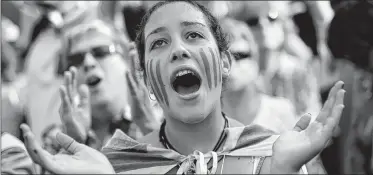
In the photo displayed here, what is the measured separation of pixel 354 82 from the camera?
520 cm

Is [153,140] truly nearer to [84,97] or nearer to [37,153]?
[37,153]

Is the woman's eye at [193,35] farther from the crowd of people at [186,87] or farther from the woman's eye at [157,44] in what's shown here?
the woman's eye at [157,44]

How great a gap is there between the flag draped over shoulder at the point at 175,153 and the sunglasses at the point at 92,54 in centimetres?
210

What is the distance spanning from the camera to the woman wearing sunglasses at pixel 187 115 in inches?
114

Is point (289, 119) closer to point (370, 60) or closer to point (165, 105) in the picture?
point (370, 60)

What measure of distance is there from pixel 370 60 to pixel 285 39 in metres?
2.28

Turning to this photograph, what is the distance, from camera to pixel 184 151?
3.00 m

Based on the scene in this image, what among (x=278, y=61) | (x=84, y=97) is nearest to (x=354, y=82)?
(x=84, y=97)

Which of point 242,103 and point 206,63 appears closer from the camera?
point 206,63

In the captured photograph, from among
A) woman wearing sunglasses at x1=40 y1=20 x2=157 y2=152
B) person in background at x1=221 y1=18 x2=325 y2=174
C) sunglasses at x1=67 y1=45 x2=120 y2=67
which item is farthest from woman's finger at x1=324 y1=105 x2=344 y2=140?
sunglasses at x1=67 y1=45 x2=120 y2=67

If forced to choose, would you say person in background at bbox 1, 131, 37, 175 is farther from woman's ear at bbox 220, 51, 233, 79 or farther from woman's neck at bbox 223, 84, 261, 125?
woman's neck at bbox 223, 84, 261, 125

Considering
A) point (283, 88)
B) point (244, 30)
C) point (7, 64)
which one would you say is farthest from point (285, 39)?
point (7, 64)

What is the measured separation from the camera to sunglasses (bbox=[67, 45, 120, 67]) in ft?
16.7

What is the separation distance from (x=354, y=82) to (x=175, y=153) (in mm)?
2617
